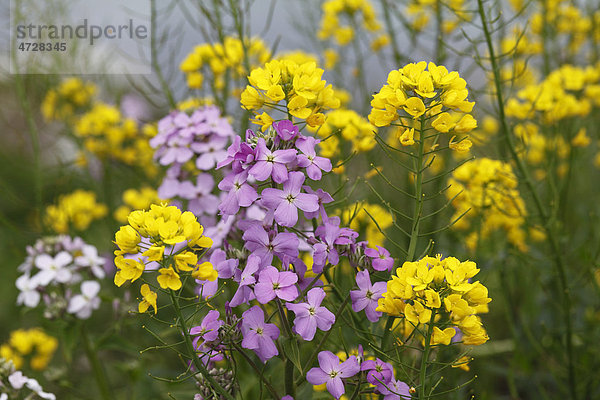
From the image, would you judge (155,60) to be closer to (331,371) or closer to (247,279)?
(247,279)

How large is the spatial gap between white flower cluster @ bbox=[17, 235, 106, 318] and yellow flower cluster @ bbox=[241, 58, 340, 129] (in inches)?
57.0

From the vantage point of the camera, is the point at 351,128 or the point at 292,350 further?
the point at 351,128

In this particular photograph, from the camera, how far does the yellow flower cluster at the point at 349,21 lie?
367 cm

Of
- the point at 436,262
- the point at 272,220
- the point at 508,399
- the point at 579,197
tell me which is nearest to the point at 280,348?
the point at 272,220

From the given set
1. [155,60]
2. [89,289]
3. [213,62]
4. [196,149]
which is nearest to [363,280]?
[196,149]

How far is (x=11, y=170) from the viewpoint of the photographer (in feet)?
21.7

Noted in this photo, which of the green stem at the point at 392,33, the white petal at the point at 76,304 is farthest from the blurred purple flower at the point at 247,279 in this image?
the green stem at the point at 392,33

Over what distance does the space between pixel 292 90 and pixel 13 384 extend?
4.57 feet

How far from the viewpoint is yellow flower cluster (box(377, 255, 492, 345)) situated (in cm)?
122

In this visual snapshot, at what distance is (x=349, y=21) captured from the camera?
3.78 metres

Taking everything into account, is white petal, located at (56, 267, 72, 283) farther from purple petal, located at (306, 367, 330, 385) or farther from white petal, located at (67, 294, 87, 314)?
purple petal, located at (306, 367, 330, 385)

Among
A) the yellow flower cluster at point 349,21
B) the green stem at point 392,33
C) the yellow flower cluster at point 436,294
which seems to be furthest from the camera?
the yellow flower cluster at point 349,21

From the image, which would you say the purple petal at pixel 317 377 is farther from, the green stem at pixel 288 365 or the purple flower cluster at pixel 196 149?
the purple flower cluster at pixel 196 149

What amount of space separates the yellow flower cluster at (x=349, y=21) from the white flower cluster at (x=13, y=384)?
293cm
